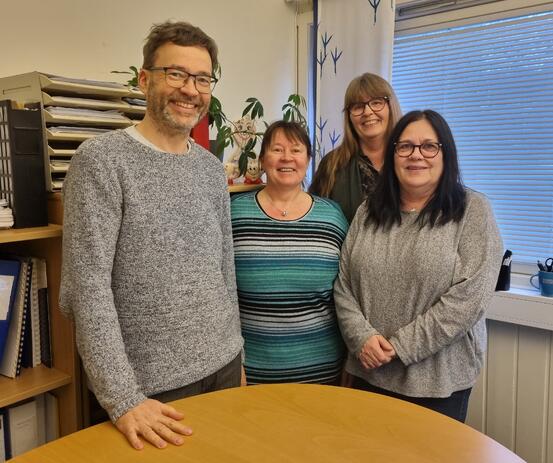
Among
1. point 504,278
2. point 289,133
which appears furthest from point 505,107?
point 289,133

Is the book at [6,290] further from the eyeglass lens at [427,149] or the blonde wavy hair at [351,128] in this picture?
the eyeglass lens at [427,149]

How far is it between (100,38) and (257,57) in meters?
0.99

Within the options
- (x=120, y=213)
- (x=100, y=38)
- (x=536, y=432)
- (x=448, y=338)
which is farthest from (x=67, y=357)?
(x=536, y=432)

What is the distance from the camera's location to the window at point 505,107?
7.42 feet

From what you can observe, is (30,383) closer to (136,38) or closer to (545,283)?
(136,38)

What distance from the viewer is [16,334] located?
4.95ft

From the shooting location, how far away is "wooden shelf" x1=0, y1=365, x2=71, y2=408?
1410 mm

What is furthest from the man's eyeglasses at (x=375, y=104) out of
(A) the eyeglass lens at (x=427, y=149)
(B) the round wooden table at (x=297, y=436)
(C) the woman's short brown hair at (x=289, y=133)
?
(B) the round wooden table at (x=297, y=436)

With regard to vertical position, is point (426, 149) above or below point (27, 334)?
above

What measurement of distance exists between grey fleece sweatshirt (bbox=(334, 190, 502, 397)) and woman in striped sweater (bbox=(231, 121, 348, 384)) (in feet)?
0.36

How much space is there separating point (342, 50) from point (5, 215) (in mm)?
1960

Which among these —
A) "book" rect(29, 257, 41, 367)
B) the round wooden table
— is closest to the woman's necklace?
the round wooden table

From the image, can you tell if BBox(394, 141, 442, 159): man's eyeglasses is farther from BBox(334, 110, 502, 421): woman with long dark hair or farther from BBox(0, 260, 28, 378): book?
BBox(0, 260, 28, 378): book

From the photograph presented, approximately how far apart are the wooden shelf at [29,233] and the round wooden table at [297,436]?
567 millimetres
